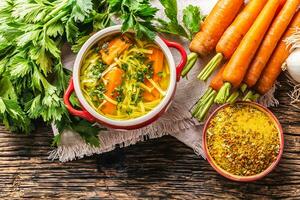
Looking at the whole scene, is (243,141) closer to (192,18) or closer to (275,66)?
(275,66)

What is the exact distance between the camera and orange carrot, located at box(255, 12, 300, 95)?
1.85 m

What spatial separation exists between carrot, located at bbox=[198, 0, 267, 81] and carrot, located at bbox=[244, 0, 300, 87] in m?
0.07

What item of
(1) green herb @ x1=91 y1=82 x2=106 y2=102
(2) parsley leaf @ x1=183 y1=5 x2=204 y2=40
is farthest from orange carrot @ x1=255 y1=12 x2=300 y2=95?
(1) green herb @ x1=91 y1=82 x2=106 y2=102

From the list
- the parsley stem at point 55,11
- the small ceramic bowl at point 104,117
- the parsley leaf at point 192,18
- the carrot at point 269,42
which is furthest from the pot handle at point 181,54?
the parsley stem at point 55,11

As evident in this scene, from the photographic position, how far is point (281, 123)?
189 centimetres

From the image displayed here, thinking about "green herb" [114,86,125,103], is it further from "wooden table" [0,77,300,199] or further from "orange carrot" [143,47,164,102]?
"wooden table" [0,77,300,199]

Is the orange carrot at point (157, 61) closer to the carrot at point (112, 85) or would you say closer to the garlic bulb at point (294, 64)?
the carrot at point (112, 85)

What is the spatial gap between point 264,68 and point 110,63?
1.56 ft

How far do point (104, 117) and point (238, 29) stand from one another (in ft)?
1.63

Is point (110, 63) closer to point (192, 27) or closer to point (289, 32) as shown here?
point (192, 27)

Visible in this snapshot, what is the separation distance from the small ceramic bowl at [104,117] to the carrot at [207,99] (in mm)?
121

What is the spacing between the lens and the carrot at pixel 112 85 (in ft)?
5.74

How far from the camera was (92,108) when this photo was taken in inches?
68.3

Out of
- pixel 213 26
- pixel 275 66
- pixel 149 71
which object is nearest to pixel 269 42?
pixel 275 66
